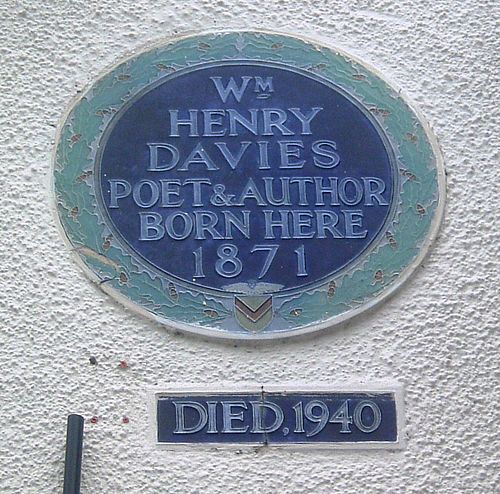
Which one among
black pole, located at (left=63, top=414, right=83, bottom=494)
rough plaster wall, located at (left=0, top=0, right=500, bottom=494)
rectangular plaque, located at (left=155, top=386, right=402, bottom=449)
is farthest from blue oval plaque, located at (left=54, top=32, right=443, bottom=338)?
black pole, located at (left=63, top=414, right=83, bottom=494)

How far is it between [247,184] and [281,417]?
955 mm

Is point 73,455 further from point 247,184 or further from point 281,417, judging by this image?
point 247,184

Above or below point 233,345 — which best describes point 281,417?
below

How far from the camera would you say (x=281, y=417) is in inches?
167

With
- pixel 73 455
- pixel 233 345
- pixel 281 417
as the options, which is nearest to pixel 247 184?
pixel 233 345

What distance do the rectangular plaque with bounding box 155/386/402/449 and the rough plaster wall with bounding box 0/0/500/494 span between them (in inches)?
2.0

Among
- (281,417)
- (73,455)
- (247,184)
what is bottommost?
(73,455)

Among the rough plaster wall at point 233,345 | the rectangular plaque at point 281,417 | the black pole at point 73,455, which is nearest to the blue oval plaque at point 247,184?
the rough plaster wall at point 233,345

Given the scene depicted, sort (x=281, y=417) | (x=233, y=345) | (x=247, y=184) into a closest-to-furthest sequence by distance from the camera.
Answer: (x=281, y=417) → (x=233, y=345) → (x=247, y=184)

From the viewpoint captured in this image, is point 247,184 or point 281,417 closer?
point 281,417

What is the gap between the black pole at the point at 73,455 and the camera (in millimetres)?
4047

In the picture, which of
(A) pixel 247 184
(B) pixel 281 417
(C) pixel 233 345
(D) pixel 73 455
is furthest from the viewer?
(A) pixel 247 184

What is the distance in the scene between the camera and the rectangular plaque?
13.8ft

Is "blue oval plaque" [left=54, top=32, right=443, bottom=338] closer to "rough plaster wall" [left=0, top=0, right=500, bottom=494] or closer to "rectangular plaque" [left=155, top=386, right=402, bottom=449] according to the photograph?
"rough plaster wall" [left=0, top=0, right=500, bottom=494]
